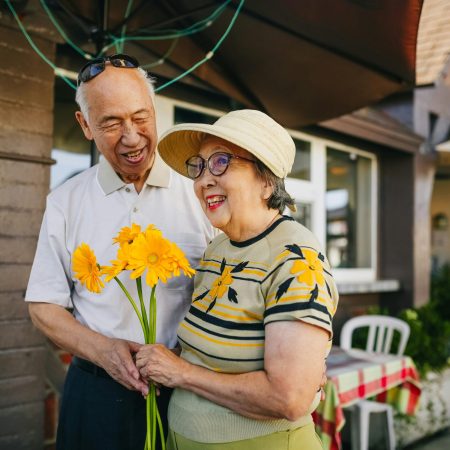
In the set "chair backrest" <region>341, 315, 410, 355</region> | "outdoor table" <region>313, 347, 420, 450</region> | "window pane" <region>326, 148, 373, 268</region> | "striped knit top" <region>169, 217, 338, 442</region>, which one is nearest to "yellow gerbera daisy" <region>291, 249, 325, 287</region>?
"striped knit top" <region>169, 217, 338, 442</region>

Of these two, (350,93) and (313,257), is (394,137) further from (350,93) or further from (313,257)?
(313,257)

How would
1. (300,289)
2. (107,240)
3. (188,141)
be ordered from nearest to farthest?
(300,289) → (188,141) → (107,240)

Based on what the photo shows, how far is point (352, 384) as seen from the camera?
314 centimetres

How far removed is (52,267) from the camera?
1622 mm

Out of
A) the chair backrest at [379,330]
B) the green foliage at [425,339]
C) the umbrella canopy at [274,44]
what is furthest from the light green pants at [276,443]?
the green foliage at [425,339]

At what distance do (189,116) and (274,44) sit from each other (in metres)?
1.23

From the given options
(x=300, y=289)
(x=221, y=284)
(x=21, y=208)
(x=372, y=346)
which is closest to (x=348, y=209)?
(x=372, y=346)

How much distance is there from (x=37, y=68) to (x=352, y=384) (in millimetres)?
2581

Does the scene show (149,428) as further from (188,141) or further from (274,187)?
(188,141)

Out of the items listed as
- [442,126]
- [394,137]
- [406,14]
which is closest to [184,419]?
[406,14]

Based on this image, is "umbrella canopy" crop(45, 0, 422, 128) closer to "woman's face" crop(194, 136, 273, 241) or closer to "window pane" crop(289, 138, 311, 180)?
"woman's face" crop(194, 136, 273, 241)

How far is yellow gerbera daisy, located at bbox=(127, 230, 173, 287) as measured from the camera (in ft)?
3.94

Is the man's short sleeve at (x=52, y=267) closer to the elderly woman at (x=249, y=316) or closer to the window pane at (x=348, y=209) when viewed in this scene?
the elderly woman at (x=249, y=316)

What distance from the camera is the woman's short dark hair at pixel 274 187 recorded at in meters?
1.38
